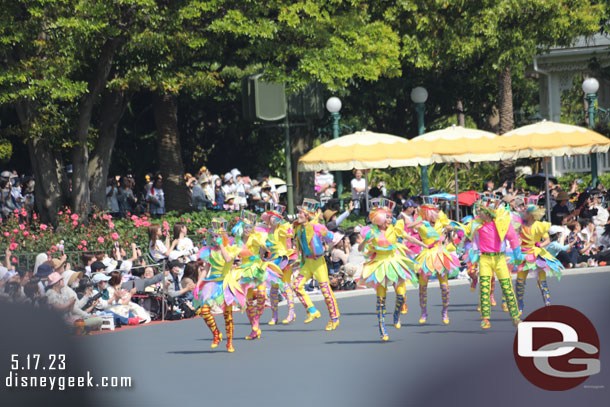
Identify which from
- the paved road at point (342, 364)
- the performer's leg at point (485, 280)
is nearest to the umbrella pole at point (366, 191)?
the paved road at point (342, 364)

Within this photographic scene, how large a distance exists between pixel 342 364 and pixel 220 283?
7.23 feet

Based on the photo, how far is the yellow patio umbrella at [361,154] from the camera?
2438cm

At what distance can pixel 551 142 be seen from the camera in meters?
24.9

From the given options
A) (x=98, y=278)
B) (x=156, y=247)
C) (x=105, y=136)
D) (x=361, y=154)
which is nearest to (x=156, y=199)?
(x=105, y=136)

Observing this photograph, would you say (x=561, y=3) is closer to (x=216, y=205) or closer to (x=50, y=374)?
(x=216, y=205)

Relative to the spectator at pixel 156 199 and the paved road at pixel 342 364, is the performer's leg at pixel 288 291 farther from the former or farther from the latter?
the spectator at pixel 156 199

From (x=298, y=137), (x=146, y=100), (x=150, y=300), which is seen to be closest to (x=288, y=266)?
(x=150, y=300)

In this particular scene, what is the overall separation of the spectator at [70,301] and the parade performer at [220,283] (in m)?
2.43

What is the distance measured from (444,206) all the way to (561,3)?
784 cm

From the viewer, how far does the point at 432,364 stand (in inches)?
500

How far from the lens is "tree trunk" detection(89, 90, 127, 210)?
25906 mm

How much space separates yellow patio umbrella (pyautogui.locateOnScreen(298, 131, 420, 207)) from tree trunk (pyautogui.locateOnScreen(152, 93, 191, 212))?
4908 mm

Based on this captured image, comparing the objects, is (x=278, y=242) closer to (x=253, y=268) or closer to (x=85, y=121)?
(x=253, y=268)

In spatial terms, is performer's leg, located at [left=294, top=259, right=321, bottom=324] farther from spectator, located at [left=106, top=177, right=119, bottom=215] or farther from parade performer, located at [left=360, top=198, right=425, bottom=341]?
spectator, located at [left=106, top=177, right=119, bottom=215]
